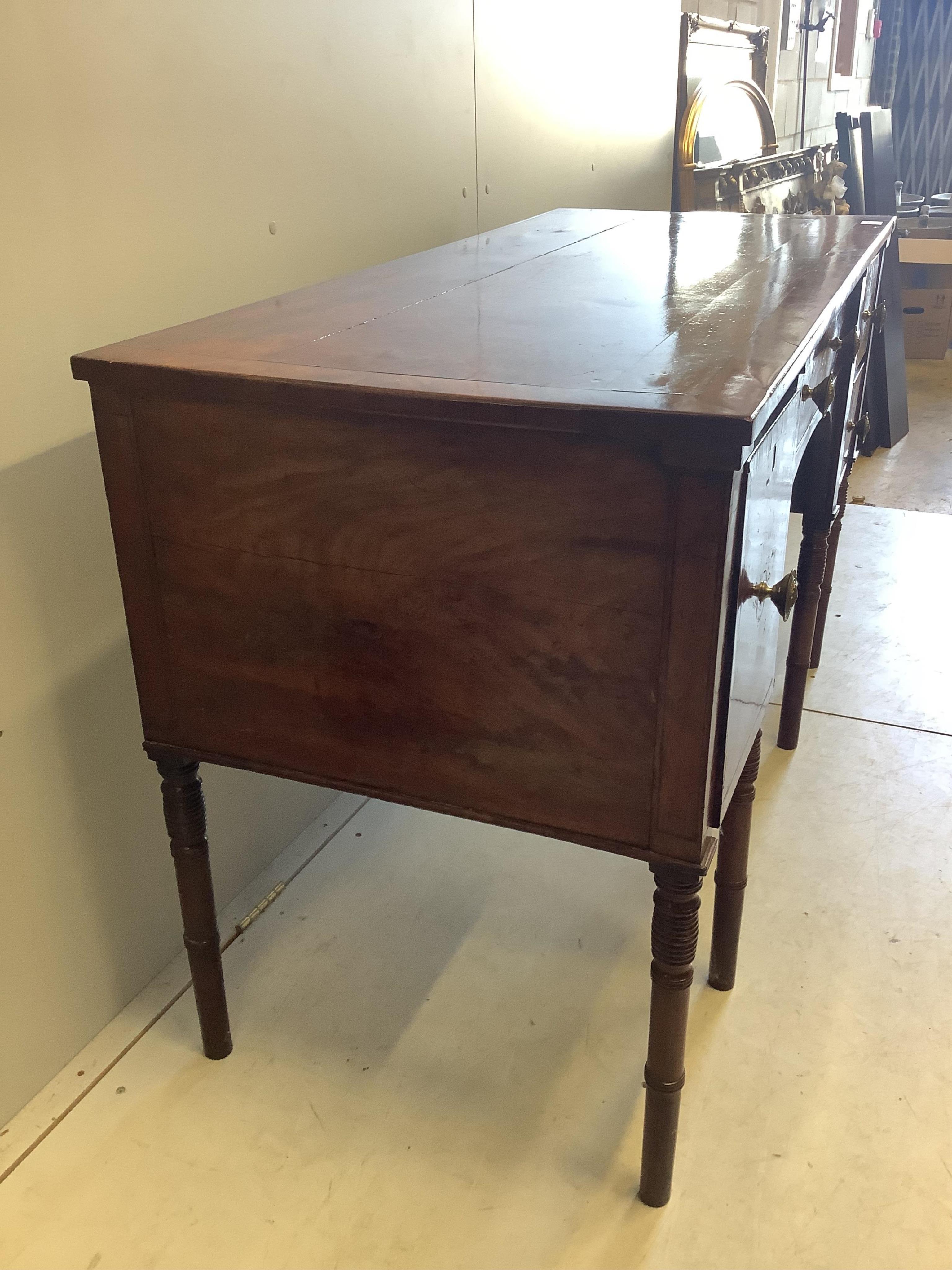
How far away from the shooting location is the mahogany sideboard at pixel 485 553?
91 centimetres

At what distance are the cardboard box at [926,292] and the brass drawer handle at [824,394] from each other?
3.76 m

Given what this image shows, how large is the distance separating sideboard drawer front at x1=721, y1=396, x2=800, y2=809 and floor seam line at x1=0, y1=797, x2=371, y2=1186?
33.4 inches

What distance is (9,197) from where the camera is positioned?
1.12 meters

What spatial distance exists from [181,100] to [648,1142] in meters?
1.33

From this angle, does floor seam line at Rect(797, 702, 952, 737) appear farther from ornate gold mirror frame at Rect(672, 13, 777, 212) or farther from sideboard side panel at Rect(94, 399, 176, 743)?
ornate gold mirror frame at Rect(672, 13, 777, 212)

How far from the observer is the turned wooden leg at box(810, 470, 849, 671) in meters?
2.13

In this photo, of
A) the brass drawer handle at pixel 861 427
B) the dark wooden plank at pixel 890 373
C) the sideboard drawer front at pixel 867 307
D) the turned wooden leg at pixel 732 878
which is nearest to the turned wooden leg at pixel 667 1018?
the turned wooden leg at pixel 732 878

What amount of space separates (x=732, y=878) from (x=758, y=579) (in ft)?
1.75

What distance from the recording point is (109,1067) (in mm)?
1411

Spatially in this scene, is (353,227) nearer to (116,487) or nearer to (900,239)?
(116,487)

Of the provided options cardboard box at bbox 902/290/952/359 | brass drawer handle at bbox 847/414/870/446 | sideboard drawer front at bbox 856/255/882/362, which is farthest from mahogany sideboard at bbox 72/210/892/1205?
cardboard box at bbox 902/290/952/359

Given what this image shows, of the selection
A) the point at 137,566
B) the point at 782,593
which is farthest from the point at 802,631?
the point at 137,566

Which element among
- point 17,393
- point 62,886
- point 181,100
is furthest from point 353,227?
point 62,886

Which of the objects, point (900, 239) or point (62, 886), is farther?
point (900, 239)
